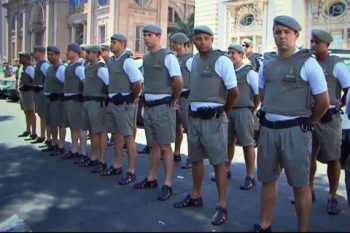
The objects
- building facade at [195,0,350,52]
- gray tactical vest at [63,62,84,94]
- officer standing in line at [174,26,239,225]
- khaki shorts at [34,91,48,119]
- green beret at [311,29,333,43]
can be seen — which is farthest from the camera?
building facade at [195,0,350,52]

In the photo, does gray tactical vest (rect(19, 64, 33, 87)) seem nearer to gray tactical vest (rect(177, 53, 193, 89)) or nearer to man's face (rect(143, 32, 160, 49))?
gray tactical vest (rect(177, 53, 193, 89))

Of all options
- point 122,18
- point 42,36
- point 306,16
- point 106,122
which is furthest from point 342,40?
point 42,36

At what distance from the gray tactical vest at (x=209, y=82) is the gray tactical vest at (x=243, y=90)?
50.1 inches

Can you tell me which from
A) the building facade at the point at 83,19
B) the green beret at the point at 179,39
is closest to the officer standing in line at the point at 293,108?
the green beret at the point at 179,39

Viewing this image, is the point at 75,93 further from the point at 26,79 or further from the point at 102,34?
the point at 102,34

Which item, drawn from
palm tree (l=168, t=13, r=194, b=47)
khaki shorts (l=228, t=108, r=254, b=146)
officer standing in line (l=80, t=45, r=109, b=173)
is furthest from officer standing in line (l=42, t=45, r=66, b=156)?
palm tree (l=168, t=13, r=194, b=47)

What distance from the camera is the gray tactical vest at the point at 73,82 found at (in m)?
A: 7.40

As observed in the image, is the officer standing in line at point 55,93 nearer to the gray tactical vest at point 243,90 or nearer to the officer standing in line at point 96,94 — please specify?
the officer standing in line at point 96,94

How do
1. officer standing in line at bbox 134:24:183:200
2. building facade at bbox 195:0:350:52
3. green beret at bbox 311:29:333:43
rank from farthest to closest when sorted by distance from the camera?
building facade at bbox 195:0:350:52 < officer standing in line at bbox 134:24:183:200 < green beret at bbox 311:29:333:43

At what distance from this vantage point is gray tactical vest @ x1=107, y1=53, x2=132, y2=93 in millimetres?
6121

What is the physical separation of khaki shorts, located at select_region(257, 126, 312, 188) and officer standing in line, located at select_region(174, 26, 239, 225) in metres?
0.75

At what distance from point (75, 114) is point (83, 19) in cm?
3981

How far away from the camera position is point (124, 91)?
20.2ft

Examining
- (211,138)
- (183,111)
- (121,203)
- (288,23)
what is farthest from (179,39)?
(288,23)
